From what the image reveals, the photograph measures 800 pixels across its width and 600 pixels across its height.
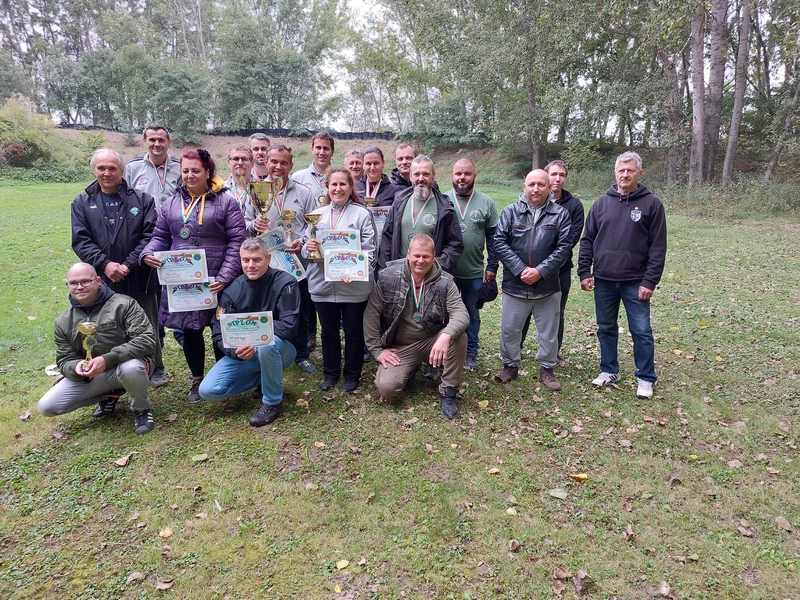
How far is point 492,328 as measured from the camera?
22.4 feet

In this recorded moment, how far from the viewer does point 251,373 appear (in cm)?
429

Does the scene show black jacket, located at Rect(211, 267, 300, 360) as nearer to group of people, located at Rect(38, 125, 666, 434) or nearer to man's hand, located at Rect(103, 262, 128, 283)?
group of people, located at Rect(38, 125, 666, 434)

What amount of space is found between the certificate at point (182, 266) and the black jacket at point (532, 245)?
275cm

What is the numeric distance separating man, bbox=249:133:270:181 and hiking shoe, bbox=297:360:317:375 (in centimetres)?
199

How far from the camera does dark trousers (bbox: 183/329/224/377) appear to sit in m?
4.52

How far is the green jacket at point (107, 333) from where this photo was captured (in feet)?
12.6

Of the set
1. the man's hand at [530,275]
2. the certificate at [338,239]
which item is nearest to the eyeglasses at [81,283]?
the certificate at [338,239]

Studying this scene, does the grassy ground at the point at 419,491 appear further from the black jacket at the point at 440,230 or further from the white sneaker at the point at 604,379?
the black jacket at the point at 440,230

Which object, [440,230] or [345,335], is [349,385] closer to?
[345,335]

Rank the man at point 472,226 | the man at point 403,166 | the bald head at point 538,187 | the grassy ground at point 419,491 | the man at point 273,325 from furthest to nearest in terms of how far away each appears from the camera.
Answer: the man at point 403,166, the man at point 472,226, the bald head at point 538,187, the man at point 273,325, the grassy ground at point 419,491

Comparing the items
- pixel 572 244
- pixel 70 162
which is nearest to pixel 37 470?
pixel 572 244

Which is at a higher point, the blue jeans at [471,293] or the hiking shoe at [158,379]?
the blue jeans at [471,293]

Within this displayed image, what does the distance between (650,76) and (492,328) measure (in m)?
18.2

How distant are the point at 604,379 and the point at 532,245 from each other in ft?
5.28
